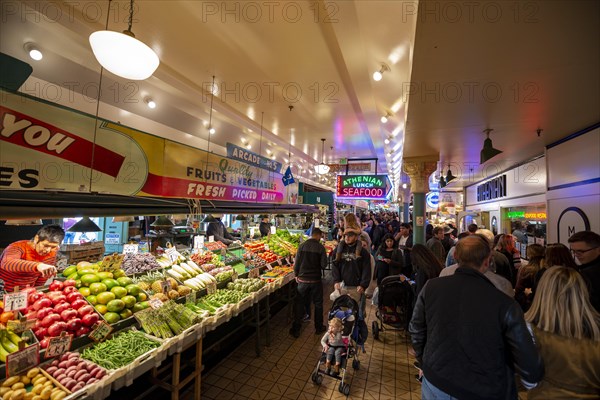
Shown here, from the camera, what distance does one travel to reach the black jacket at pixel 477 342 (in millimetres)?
1843

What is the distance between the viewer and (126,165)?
3.24 metres

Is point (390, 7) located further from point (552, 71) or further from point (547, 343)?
point (547, 343)

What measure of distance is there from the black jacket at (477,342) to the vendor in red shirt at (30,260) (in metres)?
4.15

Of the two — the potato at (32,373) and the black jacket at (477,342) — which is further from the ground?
the black jacket at (477,342)

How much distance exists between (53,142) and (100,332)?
6.17 feet

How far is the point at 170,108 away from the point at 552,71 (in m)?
6.04

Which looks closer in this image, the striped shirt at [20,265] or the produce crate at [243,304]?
the striped shirt at [20,265]

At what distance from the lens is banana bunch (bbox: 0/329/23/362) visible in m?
2.16

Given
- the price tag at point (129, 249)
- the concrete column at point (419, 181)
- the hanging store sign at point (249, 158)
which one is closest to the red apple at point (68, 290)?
the price tag at point (129, 249)

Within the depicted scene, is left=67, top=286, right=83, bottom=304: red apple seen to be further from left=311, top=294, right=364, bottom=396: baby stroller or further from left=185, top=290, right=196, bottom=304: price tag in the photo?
→ left=311, top=294, right=364, bottom=396: baby stroller

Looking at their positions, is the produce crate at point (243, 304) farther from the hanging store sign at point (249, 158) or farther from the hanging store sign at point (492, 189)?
the hanging store sign at point (492, 189)

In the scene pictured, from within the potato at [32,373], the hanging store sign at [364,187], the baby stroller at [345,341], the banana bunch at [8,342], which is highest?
the hanging store sign at [364,187]

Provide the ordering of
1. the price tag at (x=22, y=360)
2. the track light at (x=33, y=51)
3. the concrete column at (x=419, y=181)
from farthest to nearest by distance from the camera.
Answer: the concrete column at (x=419, y=181), the track light at (x=33, y=51), the price tag at (x=22, y=360)

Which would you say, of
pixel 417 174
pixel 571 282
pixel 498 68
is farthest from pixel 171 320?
pixel 417 174
